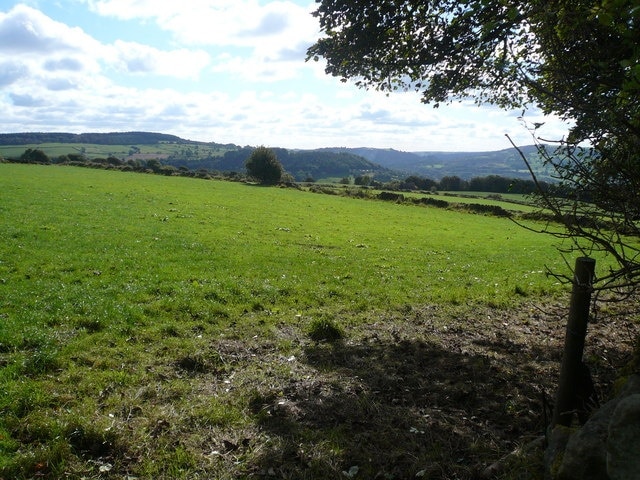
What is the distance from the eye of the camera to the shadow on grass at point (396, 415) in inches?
201

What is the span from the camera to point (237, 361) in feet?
26.6

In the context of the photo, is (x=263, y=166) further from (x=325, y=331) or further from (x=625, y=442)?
(x=625, y=442)

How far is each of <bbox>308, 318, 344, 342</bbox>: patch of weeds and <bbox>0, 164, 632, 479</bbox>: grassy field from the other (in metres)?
0.05

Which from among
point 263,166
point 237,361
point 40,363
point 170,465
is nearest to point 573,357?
point 170,465

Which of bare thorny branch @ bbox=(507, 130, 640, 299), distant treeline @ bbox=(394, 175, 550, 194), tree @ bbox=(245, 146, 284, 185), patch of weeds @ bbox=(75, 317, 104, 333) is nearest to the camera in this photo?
bare thorny branch @ bbox=(507, 130, 640, 299)

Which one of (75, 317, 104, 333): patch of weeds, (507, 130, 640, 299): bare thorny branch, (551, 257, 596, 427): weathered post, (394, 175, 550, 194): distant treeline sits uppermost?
(394, 175, 550, 194): distant treeline

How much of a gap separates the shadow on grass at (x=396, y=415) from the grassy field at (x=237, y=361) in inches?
1.2

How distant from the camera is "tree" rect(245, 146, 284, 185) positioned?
94.8 meters

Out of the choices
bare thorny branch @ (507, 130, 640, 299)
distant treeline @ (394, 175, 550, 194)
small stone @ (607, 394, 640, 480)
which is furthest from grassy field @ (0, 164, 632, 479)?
distant treeline @ (394, 175, 550, 194)

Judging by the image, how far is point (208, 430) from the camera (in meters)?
5.74

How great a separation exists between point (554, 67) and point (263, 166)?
93.0m

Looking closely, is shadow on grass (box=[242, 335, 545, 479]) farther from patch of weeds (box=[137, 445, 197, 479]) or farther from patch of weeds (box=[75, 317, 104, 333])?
patch of weeds (box=[75, 317, 104, 333])

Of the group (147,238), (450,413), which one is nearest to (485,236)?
(147,238)

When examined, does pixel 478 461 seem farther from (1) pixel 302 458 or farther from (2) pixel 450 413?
(1) pixel 302 458
